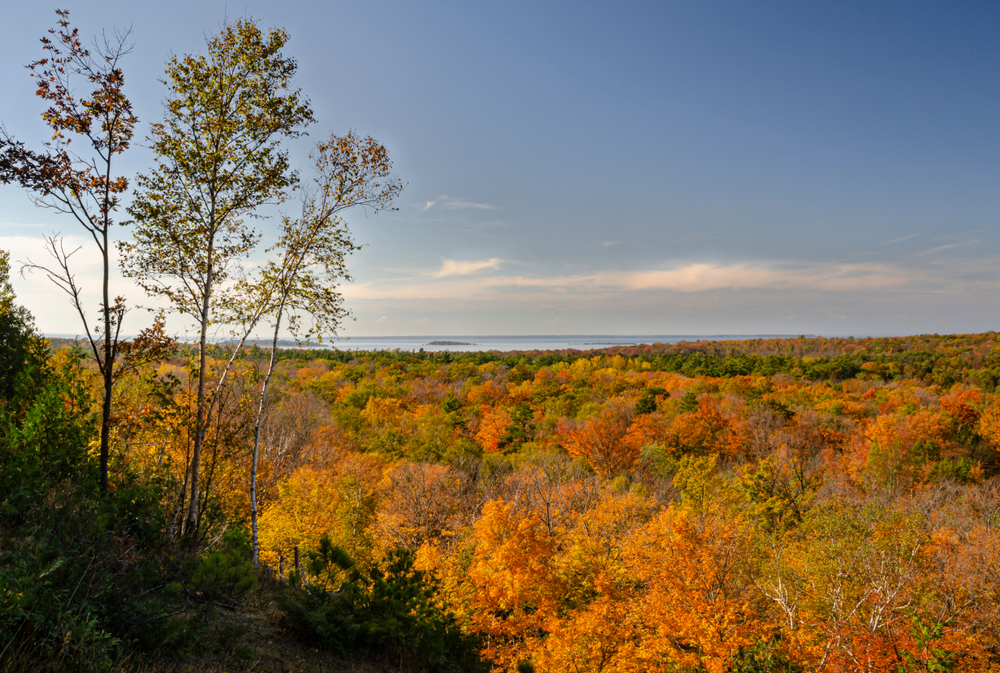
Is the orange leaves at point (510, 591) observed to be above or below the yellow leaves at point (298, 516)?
below

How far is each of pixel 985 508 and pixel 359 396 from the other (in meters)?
56.0

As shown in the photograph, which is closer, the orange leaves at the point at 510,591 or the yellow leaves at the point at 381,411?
the orange leaves at the point at 510,591

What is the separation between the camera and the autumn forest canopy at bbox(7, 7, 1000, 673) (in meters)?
7.45

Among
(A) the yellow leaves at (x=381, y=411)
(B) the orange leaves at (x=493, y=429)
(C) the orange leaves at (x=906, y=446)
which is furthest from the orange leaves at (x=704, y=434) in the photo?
(A) the yellow leaves at (x=381, y=411)

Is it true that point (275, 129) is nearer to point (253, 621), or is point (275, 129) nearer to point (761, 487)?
point (253, 621)

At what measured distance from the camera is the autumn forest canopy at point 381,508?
745cm

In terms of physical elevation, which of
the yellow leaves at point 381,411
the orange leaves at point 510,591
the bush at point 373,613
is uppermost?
the bush at point 373,613

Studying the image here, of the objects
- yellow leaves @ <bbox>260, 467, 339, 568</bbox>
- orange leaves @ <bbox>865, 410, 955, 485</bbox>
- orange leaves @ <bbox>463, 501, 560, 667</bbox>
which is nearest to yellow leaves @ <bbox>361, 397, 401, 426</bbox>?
yellow leaves @ <bbox>260, 467, 339, 568</bbox>

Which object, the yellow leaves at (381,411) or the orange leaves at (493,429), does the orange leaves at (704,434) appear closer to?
the orange leaves at (493,429)

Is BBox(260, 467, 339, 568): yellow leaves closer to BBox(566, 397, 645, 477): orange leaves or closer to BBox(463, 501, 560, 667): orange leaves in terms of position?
BBox(463, 501, 560, 667): orange leaves

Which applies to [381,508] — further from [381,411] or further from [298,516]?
[381,411]

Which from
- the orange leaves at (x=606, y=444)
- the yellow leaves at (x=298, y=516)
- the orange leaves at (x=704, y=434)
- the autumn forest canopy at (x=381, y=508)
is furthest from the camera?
the orange leaves at (x=704, y=434)

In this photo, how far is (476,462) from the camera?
4119 centimetres

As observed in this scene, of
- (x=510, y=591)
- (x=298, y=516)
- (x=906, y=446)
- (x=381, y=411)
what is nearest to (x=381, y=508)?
(x=298, y=516)
